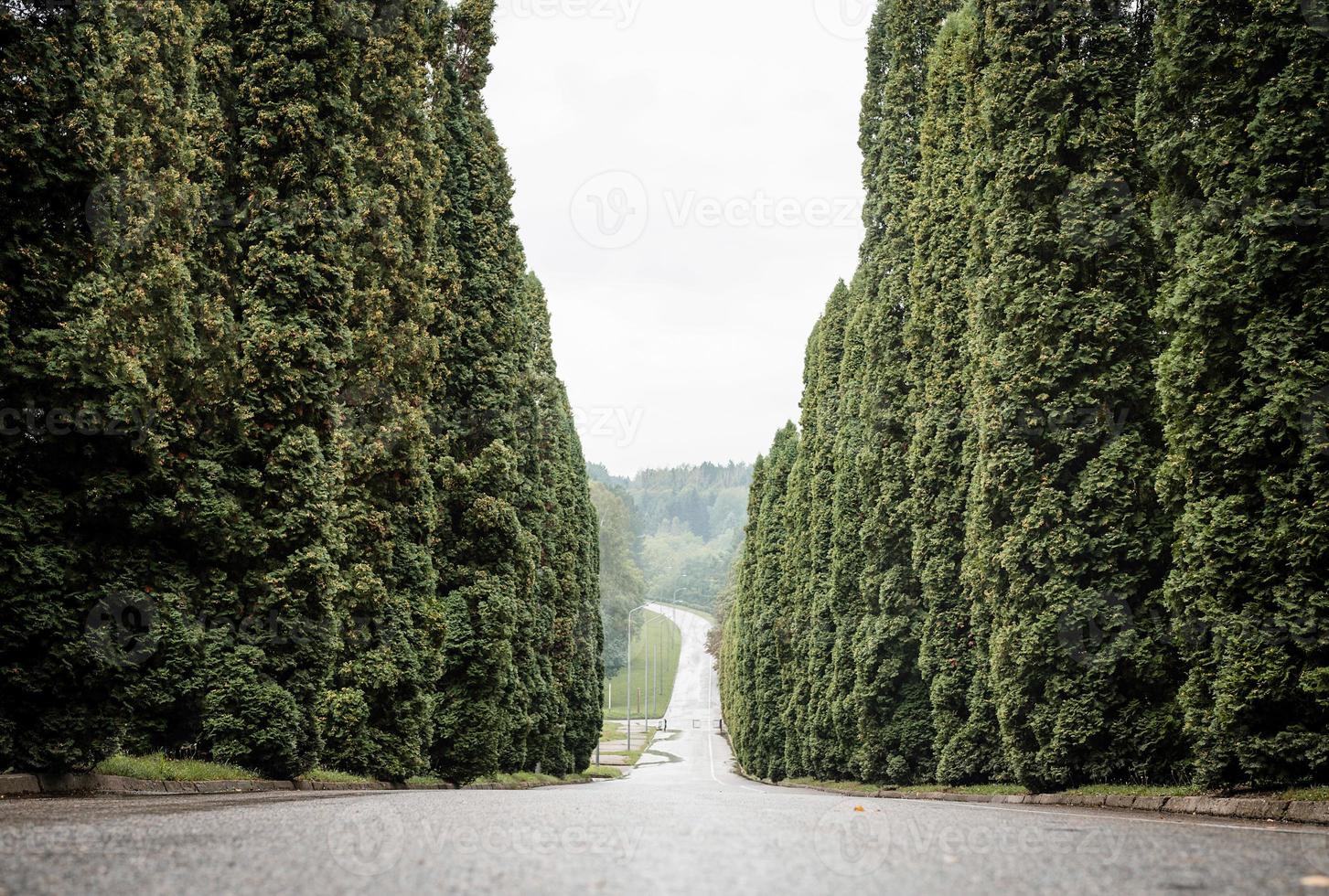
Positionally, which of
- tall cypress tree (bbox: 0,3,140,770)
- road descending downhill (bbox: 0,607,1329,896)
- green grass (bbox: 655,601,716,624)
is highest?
tall cypress tree (bbox: 0,3,140,770)

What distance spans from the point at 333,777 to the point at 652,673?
92.2 m

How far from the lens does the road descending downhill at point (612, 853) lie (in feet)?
13.4

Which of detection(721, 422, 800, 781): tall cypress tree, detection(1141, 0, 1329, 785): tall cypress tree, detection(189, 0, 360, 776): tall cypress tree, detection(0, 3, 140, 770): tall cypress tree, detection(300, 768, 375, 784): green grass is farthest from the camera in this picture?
detection(721, 422, 800, 781): tall cypress tree

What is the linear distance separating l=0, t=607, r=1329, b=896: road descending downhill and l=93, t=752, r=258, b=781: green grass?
2.39 metres

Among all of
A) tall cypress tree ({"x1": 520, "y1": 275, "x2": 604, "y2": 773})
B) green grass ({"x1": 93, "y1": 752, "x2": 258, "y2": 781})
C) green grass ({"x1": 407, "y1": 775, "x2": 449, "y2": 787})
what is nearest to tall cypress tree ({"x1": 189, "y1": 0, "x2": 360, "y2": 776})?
green grass ({"x1": 93, "y1": 752, "x2": 258, "y2": 781})

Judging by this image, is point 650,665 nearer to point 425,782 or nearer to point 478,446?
Result: point 478,446

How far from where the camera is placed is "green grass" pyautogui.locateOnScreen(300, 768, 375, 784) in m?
13.6

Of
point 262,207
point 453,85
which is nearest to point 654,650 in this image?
point 453,85

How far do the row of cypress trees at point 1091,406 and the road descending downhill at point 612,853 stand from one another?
130 inches

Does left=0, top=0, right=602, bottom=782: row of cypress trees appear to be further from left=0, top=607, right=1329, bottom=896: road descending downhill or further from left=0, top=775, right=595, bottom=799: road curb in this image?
left=0, top=607, right=1329, bottom=896: road descending downhill

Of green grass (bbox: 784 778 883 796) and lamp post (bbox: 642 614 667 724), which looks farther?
lamp post (bbox: 642 614 667 724)

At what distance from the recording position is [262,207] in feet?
45.8

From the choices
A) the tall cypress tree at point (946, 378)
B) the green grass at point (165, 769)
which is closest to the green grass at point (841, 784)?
the tall cypress tree at point (946, 378)

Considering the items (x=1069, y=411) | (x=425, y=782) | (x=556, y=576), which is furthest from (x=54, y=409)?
(x=556, y=576)
